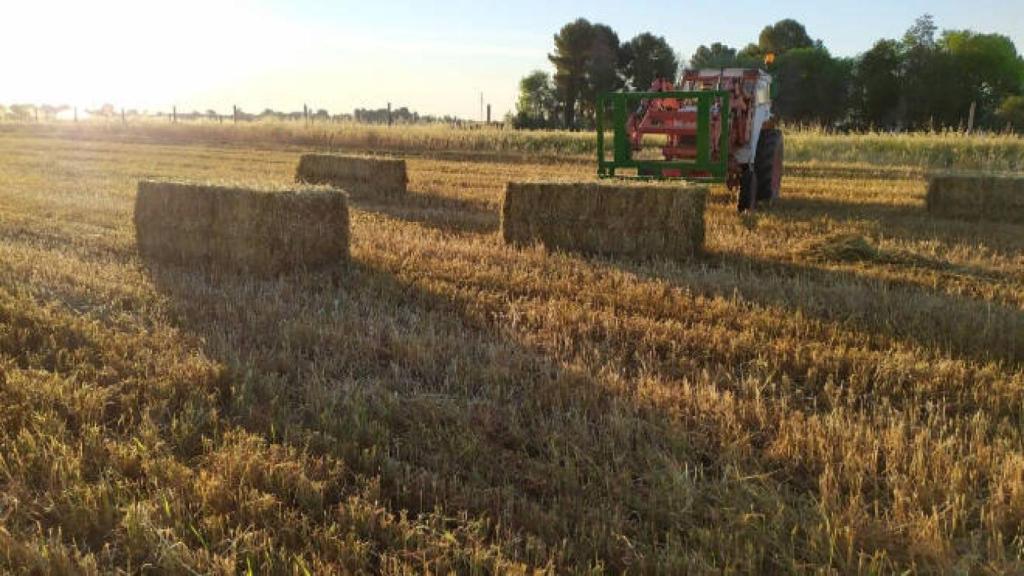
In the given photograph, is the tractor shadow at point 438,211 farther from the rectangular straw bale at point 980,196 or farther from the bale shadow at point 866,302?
the rectangular straw bale at point 980,196

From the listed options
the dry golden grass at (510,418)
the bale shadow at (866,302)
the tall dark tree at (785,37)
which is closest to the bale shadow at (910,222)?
the dry golden grass at (510,418)

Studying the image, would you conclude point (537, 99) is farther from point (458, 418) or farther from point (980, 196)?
point (458, 418)

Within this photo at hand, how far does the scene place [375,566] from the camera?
252 centimetres

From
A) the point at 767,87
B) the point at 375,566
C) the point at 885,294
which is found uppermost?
the point at 767,87

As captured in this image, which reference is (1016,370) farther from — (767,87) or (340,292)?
(767,87)

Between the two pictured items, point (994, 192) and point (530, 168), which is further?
point (530, 168)

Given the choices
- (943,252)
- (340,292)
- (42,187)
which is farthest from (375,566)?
(42,187)

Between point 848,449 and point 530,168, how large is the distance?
52.7 ft

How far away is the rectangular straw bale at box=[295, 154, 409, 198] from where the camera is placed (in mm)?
12953

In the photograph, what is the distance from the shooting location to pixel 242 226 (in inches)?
262

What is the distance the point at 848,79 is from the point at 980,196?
46278 mm

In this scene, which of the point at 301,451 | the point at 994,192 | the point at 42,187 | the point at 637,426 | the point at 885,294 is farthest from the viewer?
the point at 42,187

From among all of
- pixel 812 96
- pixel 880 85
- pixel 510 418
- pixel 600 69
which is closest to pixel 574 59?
pixel 600 69

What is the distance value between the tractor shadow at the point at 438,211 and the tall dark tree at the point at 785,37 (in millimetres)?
64184
